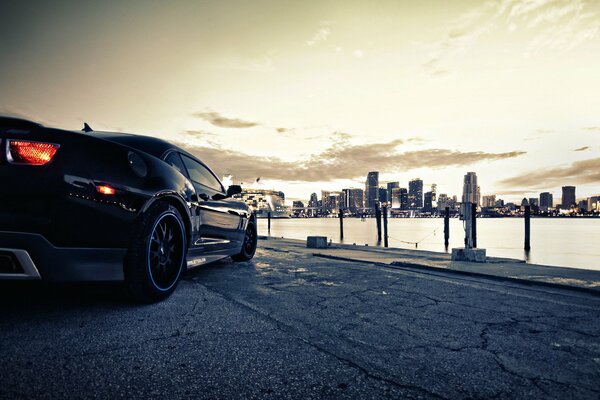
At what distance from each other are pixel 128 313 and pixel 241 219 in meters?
2.80

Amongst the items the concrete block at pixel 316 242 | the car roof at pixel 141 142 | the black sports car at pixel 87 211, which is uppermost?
the car roof at pixel 141 142

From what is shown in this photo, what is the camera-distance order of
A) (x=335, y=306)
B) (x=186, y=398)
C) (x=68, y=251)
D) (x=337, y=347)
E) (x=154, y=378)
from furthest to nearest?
1. (x=335, y=306)
2. (x=68, y=251)
3. (x=337, y=347)
4. (x=154, y=378)
5. (x=186, y=398)

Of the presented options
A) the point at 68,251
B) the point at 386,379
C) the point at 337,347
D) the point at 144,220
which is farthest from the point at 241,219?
the point at 386,379

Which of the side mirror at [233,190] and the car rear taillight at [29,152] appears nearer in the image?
the car rear taillight at [29,152]

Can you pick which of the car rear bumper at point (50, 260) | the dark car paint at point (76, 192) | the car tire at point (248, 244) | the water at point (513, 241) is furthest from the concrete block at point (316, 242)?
the water at point (513, 241)

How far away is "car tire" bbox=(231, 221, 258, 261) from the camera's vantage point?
575cm

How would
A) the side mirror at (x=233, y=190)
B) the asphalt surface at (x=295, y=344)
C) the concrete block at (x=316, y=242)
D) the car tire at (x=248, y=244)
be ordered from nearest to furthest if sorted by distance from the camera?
1. the asphalt surface at (x=295, y=344)
2. the side mirror at (x=233, y=190)
3. the car tire at (x=248, y=244)
4. the concrete block at (x=316, y=242)

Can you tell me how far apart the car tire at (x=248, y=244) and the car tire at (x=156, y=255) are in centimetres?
256

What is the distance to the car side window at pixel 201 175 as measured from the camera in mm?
3991

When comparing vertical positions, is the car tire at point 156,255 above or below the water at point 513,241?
above

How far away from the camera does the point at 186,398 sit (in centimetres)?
140

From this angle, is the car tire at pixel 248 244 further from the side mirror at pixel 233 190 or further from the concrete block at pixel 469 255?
the concrete block at pixel 469 255

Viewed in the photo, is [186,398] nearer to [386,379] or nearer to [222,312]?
[386,379]

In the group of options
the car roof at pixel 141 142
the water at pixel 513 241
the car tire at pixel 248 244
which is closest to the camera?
the car roof at pixel 141 142
